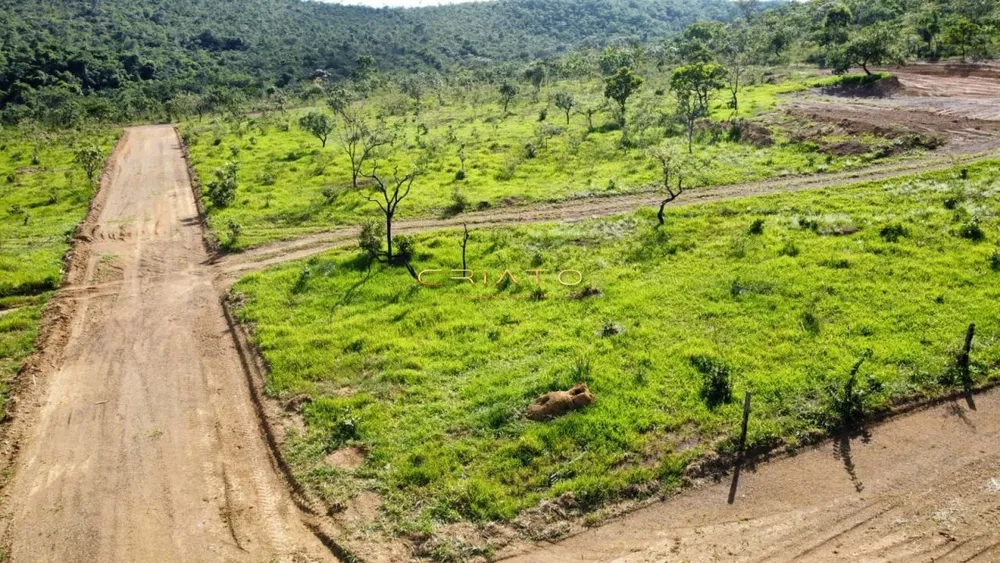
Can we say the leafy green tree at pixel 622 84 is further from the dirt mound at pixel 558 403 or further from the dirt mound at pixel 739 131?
the dirt mound at pixel 558 403

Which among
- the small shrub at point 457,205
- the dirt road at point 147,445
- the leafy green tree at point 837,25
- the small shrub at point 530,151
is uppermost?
the leafy green tree at point 837,25

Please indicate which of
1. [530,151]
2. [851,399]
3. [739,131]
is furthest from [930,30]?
[851,399]

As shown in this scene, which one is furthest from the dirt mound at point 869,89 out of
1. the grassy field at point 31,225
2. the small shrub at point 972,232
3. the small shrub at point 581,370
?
the grassy field at point 31,225

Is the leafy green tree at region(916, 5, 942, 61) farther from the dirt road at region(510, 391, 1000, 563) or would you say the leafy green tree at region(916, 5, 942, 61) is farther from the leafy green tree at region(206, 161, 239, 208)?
the leafy green tree at region(206, 161, 239, 208)

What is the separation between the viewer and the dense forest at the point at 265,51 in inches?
3484

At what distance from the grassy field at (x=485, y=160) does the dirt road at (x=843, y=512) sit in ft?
85.6

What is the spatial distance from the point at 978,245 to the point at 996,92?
155 feet

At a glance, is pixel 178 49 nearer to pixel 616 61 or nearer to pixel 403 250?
pixel 616 61

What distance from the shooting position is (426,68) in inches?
6442

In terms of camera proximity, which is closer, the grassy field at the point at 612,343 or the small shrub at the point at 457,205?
the grassy field at the point at 612,343

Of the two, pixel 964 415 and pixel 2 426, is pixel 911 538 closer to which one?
pixel 964 415

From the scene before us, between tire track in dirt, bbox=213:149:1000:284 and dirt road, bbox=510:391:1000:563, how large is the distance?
21463 millimetres

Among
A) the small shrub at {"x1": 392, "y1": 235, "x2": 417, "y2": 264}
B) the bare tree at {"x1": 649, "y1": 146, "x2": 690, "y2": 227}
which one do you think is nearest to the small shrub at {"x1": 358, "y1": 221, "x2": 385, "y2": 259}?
the small shrub at {"x1": 392, "y1": 235, "x2": 417, "y2": 264}

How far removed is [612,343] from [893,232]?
1661 centimetres
